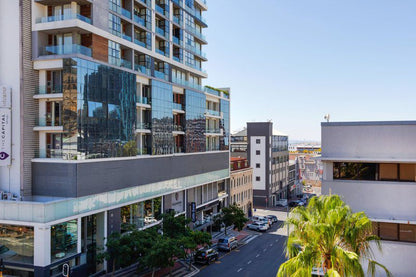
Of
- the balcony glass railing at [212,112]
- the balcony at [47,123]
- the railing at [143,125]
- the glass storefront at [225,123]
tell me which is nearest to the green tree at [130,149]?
the railing at [143,125]

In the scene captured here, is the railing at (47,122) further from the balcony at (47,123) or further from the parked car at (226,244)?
the parked car at (226,244)

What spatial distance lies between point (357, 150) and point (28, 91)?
30831 millimetres

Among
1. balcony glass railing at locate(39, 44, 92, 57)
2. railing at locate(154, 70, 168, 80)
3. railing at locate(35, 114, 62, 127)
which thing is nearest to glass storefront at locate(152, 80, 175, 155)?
railing at locate(154, 70, 168, 80)

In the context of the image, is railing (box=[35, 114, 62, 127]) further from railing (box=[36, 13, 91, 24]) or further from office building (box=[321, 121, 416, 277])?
office building (box=[321, 121, 416, 277])

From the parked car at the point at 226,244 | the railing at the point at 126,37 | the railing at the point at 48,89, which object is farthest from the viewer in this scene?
the parked car at the point at 226,244

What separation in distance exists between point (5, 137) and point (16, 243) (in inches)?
399

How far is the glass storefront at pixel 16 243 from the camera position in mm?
32844

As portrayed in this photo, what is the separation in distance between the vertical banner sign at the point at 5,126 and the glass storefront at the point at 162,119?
17752mm

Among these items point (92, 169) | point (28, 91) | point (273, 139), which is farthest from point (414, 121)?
point (273, 139)

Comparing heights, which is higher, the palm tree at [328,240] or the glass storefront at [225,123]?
the glass storefront at [225,123]

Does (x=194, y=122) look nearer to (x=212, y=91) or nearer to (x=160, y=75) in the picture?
(x=212, y=91)

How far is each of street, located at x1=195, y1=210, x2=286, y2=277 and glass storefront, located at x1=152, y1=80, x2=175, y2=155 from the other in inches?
655

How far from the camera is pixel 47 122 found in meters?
37.5

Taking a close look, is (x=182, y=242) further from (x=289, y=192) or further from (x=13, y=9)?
(x=289, y=192)
